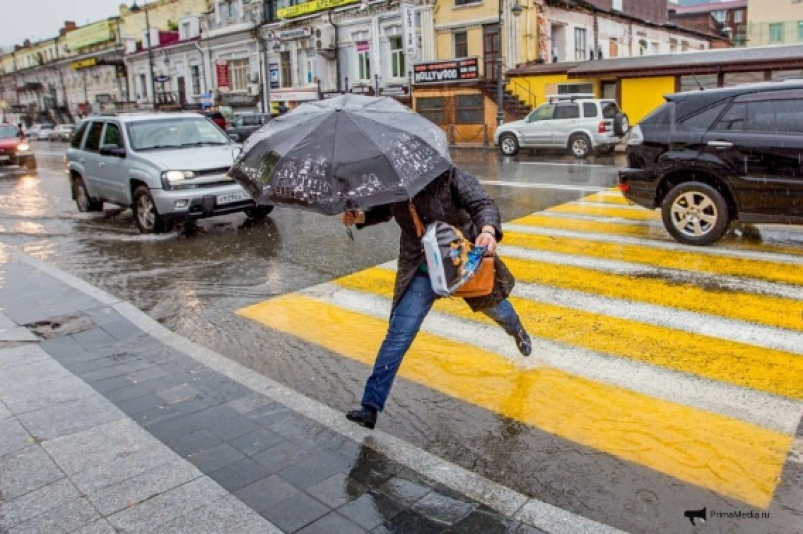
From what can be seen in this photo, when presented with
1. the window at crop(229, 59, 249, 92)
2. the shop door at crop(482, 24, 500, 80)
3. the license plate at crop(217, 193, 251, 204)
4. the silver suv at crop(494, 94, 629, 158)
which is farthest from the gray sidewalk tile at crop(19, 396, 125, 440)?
the window at crop(229, 59, 249, 92)

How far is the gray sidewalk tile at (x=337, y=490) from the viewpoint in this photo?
127 inches

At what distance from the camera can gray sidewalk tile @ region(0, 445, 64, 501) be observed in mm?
3371

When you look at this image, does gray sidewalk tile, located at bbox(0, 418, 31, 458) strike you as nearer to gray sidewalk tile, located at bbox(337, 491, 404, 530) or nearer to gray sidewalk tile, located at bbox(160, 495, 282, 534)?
gray sidewalk tile, located at bbox(160, 495, 282, 534)

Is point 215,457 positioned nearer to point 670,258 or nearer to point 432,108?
point 670,258

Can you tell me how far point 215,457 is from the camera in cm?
366

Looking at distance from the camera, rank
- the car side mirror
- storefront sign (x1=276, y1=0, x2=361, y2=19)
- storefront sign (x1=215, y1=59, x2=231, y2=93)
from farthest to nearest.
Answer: storefront sign (x1=215, y1=59, x2=231, y2=93)
storefront sign (x1=276, y1=0, x2=361, y2=19)
the car side mirror

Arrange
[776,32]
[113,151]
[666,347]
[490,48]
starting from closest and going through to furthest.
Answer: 1. [666,347]
2. [113,151]
3. [490,48]
4. [776,32]

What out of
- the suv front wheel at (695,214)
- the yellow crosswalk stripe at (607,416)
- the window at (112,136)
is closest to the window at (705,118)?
the suv front wheel at (695,214)

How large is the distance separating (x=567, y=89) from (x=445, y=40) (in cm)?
789

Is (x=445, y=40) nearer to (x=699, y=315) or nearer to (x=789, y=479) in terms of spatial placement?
(x=699, y=315)

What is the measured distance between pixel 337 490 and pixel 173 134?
916 centimetres

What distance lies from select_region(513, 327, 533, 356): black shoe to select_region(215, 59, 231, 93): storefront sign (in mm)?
46983

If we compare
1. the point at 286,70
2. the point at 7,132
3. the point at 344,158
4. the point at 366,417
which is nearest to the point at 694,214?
the point at 366,417

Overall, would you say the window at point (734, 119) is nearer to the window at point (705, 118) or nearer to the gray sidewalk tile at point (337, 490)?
the window at point (705, 118)
